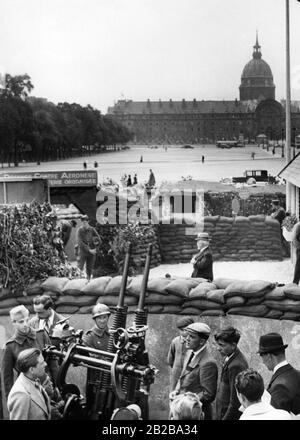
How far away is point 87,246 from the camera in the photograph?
28.8 ft

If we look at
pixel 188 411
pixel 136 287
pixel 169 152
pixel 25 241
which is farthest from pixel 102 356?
pixel 169 152

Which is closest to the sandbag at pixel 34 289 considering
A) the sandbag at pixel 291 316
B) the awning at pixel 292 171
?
the sandbag at pixel 291 316

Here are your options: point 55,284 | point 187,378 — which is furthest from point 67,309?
point 187,378

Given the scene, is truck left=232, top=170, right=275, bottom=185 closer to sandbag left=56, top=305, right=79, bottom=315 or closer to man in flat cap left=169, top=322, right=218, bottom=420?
sandbag left=56, top=305, right=79, bottom=315

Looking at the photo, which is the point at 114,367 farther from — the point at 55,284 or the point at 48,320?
the point at 55,284

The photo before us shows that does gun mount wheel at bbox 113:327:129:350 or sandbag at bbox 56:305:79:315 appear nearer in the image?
gun mount wheel at bbox 113:327:129:350

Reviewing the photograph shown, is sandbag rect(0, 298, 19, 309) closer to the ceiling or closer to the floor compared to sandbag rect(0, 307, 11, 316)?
closer to the ceiling

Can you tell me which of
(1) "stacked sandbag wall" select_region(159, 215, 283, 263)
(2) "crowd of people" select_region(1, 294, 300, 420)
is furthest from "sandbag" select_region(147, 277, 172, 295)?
(1) "stacked sandbag wall" select_region(159, 215, 283, 263)

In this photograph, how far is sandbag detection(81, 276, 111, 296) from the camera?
5.98m

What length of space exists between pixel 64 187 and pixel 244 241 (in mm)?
3015

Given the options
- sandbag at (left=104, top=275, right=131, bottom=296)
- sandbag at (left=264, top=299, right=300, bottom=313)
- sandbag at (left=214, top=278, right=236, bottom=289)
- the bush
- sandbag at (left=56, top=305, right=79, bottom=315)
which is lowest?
sandbag at (left=56, top=305, right=79, bottom=315)

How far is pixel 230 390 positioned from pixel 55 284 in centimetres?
230
